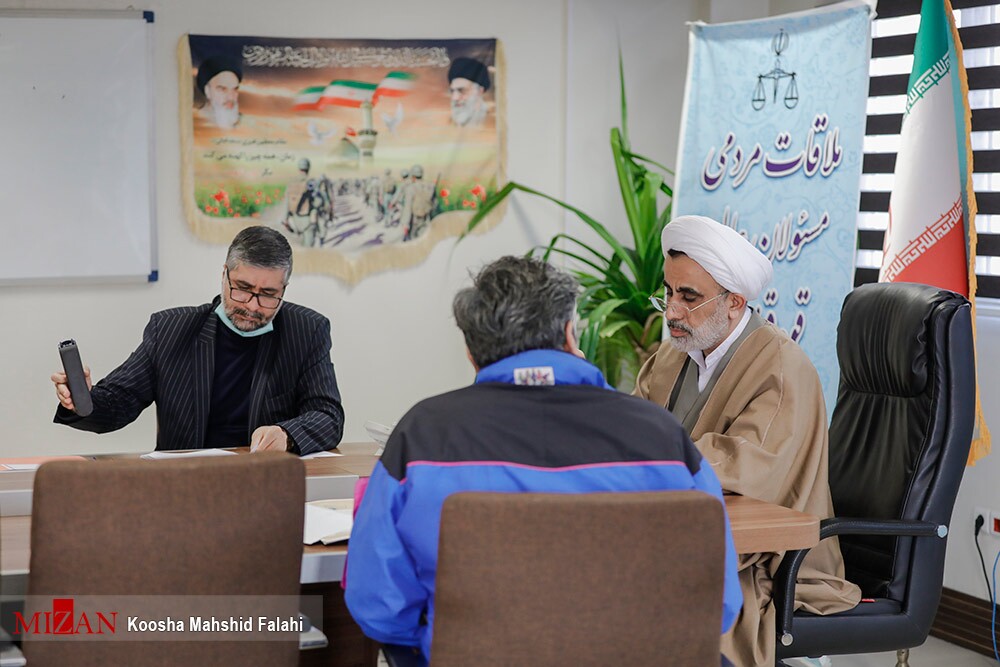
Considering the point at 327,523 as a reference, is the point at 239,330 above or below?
above

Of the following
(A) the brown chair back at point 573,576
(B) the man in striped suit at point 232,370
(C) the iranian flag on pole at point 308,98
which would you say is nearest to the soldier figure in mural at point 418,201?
(C) the iranian flag on pole at point 308,98

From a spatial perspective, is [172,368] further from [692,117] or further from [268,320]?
[692,117]

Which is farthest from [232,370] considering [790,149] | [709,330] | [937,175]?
[937,175]

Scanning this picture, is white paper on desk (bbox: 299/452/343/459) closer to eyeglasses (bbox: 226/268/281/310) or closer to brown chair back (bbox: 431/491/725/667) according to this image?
eyeglasses (bbox: 226/268/281/310)

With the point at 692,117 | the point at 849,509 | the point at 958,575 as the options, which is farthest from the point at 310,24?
the point at 958,575

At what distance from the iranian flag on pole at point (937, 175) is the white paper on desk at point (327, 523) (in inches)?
88.0

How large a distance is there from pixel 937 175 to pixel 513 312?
236 centimetres

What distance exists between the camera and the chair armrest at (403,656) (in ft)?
6.05

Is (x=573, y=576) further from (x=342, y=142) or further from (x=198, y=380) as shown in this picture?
(x=342, y=142)

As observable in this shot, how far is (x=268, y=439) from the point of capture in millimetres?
2939

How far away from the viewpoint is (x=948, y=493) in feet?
8.98

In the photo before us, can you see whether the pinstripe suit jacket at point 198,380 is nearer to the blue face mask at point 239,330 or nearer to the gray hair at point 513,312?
the blue face mask at point 239,330

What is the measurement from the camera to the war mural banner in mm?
4645

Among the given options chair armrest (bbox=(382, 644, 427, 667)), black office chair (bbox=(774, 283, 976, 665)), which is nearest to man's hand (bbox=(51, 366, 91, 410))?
chair armrest (bbox=(382, 644, 427, 667))
